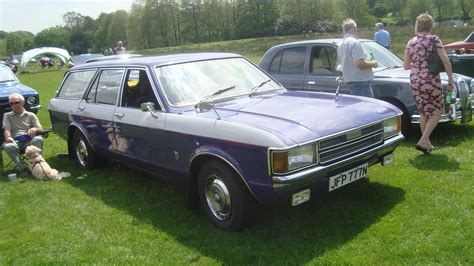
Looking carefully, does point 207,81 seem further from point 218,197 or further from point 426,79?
point 426,79

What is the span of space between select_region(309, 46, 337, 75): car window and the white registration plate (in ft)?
11.9

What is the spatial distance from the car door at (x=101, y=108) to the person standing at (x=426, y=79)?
12.7 feet

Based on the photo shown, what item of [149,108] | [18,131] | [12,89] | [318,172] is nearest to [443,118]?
[318,172]

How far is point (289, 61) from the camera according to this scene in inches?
332

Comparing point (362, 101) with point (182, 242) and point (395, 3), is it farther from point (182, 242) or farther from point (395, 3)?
point (395, 3)

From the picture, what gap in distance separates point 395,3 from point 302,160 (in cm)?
10242

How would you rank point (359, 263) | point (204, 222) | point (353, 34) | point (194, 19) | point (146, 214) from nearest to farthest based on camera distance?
point (359, 263) < point (204, 222) < point (146, 214) < point (353, 34) < point (194, 19)

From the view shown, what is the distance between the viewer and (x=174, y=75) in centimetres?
529

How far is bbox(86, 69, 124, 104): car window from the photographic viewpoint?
599 centimetres

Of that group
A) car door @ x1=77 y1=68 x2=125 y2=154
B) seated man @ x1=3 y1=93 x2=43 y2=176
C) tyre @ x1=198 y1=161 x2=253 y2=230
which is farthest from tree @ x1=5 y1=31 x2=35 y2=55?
tyre @ x1=198 y1=161 x2=253 y2=230

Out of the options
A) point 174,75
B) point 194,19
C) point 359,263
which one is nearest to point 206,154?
point 174,75

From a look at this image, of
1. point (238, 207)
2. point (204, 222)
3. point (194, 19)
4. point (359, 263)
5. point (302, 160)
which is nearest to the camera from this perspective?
point (359, 263)

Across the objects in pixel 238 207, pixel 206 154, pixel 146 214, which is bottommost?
pixel 146 214

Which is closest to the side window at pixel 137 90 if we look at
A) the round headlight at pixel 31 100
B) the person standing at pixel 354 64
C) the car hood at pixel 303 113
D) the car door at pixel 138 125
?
the car door at pixel 138 125
